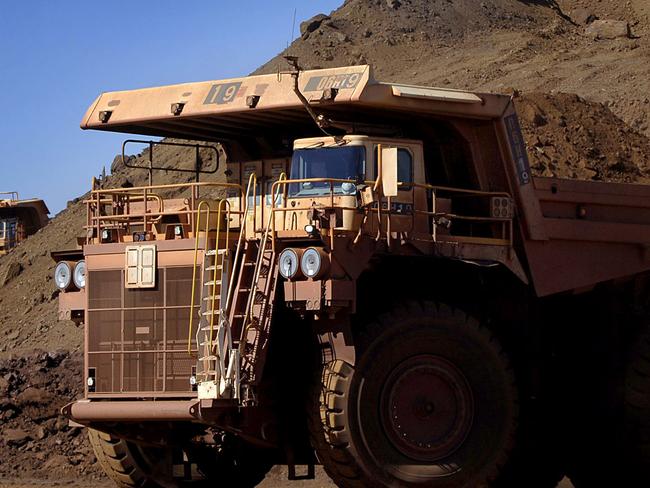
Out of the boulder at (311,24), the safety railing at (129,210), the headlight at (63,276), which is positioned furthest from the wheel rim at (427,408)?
the boulder at (311,24)

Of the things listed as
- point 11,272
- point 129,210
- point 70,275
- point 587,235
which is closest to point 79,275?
point 70,275

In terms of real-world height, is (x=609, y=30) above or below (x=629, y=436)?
above

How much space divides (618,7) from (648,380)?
42.7 m

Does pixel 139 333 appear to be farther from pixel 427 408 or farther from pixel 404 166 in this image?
pixel 404 166

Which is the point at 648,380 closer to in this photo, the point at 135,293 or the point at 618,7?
the point at 135,293

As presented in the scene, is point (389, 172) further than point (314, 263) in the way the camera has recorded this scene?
Yes

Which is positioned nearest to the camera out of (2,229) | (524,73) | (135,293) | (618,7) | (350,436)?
(350,436)

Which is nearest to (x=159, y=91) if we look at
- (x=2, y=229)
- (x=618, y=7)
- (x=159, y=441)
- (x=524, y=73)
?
(x=159, y=441)

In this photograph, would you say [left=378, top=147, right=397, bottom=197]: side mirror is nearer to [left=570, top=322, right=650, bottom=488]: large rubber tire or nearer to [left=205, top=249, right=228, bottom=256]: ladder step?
[left=205, top=249, right=228, bottom=256]: ladder step

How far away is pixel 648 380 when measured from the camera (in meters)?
14.8

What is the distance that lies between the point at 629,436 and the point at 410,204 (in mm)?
3738

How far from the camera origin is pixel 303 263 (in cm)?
1252

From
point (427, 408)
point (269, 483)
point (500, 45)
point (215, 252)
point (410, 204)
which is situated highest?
point (500, 45)

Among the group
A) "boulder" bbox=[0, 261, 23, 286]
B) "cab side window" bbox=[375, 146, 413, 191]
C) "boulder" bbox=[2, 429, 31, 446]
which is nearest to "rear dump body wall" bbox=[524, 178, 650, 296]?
"cab side window" bbox=[375, 146, 413, 191]
